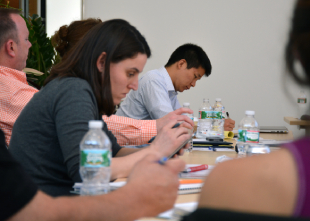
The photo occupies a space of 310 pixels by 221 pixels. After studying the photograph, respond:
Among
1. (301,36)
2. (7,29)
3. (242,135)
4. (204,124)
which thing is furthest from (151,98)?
(301,36)

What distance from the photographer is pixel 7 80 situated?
209cm

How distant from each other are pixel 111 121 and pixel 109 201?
1261 mm

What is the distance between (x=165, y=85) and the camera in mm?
2957

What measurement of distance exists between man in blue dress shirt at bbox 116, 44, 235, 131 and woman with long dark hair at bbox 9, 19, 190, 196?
1297 mm

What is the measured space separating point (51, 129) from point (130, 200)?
1.85ft

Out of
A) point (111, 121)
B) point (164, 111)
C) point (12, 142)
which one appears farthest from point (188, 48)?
point (12, 142)

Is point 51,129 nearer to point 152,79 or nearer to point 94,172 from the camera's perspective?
point 94,172

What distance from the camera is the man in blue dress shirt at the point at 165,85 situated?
2814mm

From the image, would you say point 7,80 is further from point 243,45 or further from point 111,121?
point 243,45

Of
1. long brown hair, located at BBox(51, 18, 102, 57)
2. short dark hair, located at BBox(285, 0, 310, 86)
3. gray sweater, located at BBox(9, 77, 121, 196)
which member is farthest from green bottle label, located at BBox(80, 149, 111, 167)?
long brown hair, located at BBox(51, 18, 102, 57)

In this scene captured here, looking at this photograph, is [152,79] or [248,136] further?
[152,79]

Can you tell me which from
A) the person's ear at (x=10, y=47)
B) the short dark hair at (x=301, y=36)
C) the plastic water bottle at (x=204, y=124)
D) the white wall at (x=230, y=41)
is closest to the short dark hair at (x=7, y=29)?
the person's ear at (x=10, y=47)

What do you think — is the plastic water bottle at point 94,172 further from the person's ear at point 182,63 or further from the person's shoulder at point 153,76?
the person's ear at point 182,63

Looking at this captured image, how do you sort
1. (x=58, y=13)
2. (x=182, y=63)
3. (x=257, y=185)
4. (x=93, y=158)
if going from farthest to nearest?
(x=58, y=13) → (x=182, y=63) → (x=93, y=158) → (x=257, y=185)
